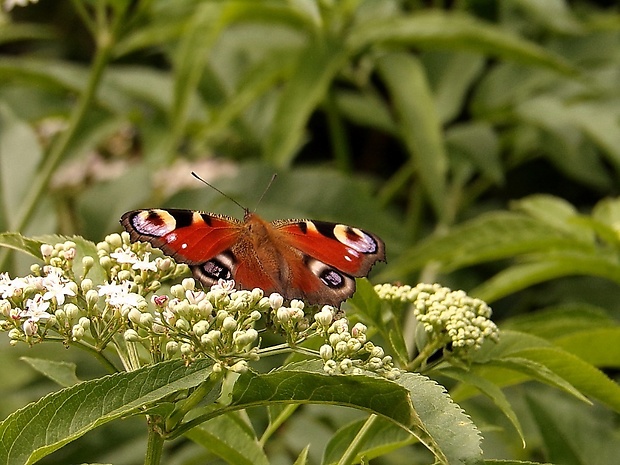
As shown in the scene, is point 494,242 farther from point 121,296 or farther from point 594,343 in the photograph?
point 121,296

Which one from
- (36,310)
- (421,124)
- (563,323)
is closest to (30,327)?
(36,310)

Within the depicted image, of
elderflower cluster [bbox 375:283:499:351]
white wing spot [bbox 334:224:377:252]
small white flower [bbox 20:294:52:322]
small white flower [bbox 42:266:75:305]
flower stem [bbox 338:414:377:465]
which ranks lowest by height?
flower stem [bbox 338:414:377:465]

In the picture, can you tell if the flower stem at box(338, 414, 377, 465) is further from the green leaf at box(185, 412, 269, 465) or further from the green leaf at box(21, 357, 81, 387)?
the green leaf at box(21, 357, 81, 387)

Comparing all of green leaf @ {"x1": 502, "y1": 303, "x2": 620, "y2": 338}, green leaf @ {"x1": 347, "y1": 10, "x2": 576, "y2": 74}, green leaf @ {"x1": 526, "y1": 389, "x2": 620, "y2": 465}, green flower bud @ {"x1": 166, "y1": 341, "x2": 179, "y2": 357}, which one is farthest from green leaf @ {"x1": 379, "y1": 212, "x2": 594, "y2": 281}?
green flower bud @ {"x1": 166, "y1": 341, "x2": 179, "y2": 357}

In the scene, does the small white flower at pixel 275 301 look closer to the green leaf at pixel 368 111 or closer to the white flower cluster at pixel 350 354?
the white flower cluster at pixel 350 354

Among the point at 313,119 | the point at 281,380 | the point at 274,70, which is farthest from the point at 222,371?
the point at 313,119

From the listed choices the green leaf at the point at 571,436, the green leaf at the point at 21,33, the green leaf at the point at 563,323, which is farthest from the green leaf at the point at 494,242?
the green leaf at the point at 21,33
